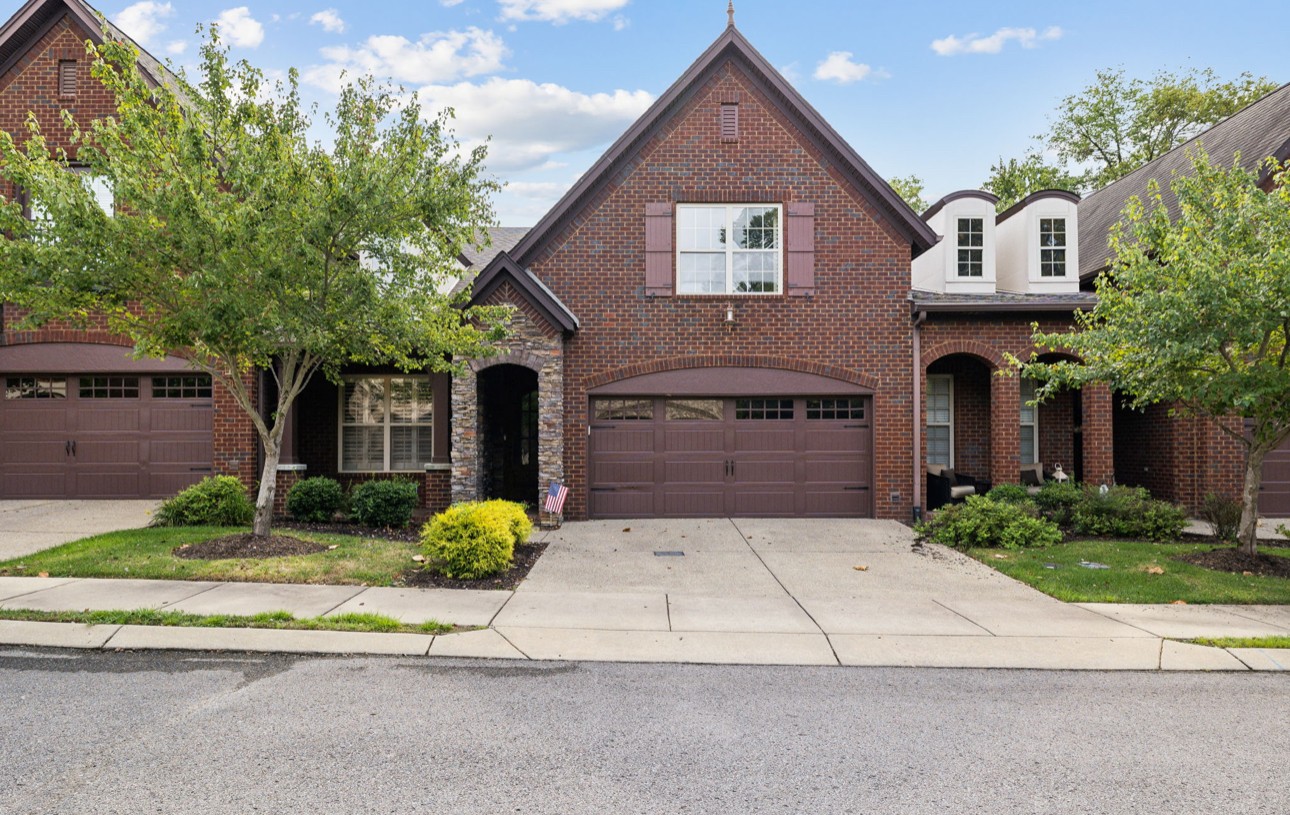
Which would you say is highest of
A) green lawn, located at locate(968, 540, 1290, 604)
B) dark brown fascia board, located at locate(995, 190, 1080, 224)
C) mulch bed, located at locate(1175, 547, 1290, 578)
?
dark brown fascia board, located at locate(995, 190, 1080, 224)

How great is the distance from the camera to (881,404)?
13656mm

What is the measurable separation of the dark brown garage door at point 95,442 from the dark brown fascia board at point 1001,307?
13566 millimetres

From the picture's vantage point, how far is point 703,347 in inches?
535

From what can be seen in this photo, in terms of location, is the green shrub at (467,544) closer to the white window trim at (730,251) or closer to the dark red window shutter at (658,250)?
the dark red window shutter at (658,250)

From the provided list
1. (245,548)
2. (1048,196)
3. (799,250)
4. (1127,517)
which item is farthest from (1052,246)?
(245,548)

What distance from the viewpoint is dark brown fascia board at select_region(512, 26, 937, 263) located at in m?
13.4

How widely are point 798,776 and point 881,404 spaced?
10.7 metres

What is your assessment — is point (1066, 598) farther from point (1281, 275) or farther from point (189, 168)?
point (189, 168)

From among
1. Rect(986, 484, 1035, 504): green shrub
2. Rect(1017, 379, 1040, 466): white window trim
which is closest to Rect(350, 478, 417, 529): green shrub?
Rect(986, 484, 1035, 504): green shrub

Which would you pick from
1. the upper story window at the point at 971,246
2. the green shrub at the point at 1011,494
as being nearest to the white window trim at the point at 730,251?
the upper story window at the point at 971,246

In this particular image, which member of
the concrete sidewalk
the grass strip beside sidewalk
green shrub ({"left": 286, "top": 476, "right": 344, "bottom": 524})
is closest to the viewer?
the concrete sidewalk

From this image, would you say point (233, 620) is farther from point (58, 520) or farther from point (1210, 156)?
point (1210, 156)

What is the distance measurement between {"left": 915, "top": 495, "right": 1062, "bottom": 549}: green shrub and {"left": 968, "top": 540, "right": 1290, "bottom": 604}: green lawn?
0.29 meters

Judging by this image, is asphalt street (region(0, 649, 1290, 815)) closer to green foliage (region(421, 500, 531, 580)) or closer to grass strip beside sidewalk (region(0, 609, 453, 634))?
grass strip beside sidewalk (region(0, 609, 453, 634))
